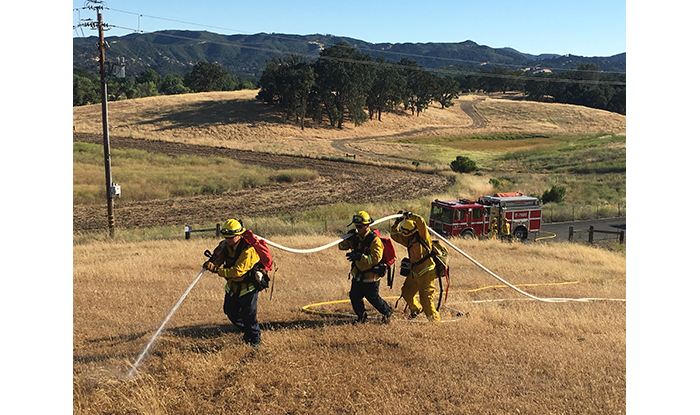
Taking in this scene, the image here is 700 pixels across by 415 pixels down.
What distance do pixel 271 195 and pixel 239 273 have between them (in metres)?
32.4

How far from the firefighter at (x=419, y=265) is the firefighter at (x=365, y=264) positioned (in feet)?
1.84

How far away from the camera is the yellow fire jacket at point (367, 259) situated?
870 cm

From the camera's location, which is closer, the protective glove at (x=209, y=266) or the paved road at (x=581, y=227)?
the protective glove at (x=209, y=266)

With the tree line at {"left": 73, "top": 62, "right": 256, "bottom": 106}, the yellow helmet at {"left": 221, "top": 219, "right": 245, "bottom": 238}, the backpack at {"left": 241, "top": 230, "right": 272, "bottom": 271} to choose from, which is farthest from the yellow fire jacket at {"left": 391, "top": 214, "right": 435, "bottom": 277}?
the tree line at {"left": 73, "top": 62, "right": 256, "bottom": 106}

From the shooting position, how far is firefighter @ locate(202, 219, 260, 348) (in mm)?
7582

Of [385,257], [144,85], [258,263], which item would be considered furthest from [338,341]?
[144,85]

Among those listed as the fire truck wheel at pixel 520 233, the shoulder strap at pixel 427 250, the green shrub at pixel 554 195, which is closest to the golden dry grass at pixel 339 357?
the shoulder strap at pixel 427 250

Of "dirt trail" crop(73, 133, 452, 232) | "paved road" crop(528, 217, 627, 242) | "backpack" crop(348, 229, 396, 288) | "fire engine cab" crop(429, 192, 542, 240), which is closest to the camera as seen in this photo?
"backpack" crop(348, 229, 396, 288)

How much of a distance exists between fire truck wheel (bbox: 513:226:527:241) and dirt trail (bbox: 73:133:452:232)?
13.0 metres

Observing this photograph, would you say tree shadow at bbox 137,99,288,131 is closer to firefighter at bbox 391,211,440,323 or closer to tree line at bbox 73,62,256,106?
tree line at bbox 73,62,256,106

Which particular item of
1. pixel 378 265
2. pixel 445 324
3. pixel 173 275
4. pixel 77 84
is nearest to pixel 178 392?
pixel 378 265

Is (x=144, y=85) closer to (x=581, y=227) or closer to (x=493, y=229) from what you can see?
(x=581, y=227)

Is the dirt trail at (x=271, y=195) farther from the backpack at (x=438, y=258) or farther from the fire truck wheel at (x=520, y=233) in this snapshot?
the backpack at (x=438, y=258)

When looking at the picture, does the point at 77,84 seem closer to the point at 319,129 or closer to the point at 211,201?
the point at 319,129
